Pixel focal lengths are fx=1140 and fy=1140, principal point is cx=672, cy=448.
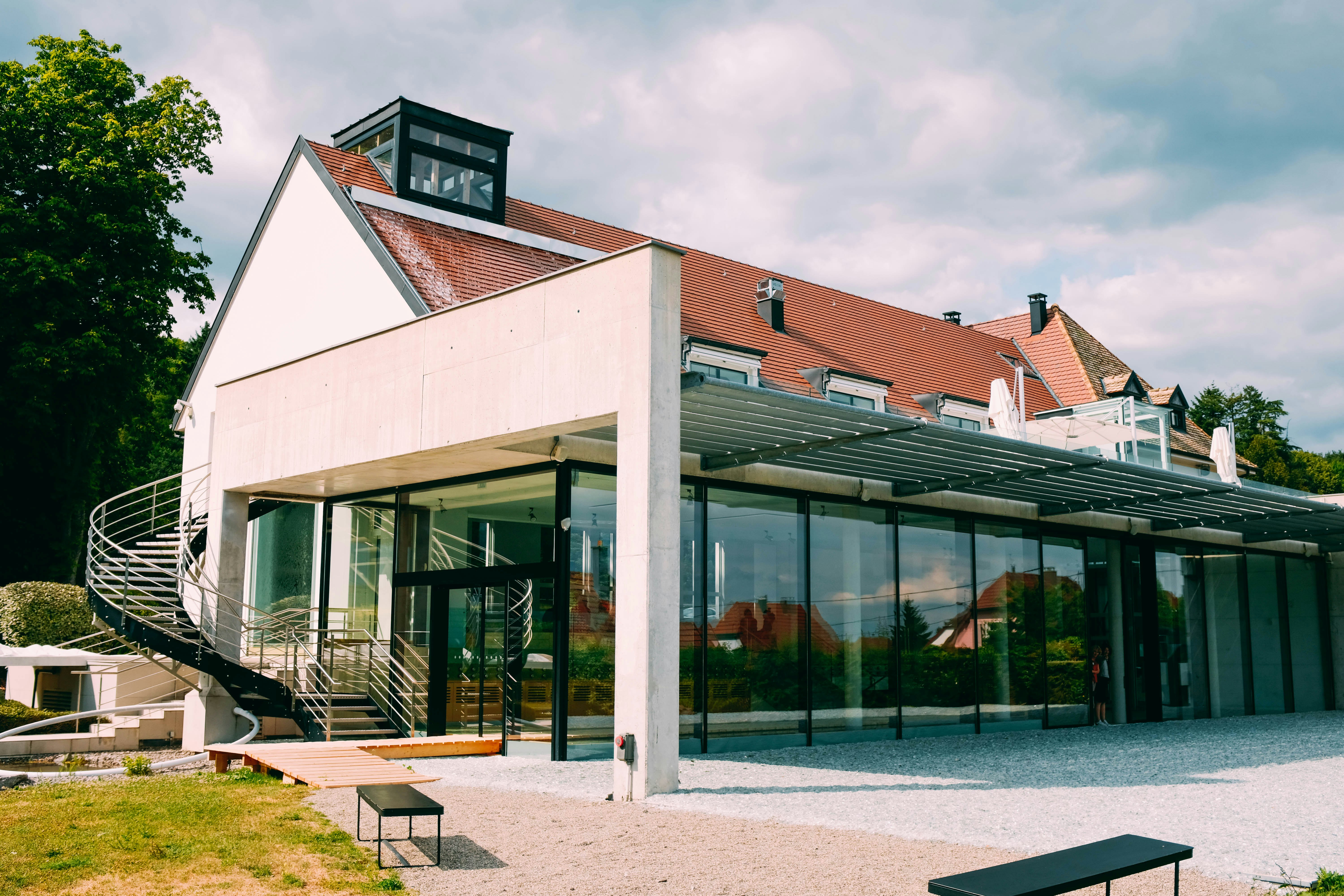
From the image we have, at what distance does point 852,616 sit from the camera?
52.7 feet

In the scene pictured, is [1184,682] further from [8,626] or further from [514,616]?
[8,626]

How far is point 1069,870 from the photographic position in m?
5.22

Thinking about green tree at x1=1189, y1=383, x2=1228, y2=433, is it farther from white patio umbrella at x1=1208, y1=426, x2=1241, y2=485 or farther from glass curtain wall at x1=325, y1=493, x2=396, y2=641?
glass curtain wall at x1=325, y1=493, x2=396, y2=641

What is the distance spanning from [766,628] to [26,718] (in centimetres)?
1284

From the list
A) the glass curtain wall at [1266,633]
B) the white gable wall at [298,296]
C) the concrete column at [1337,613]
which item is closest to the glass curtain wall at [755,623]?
the white gable wall at [298,296]

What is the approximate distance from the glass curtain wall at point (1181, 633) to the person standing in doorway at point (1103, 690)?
2.16 meters

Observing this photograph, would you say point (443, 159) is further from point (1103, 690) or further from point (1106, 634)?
point (1103, 690)

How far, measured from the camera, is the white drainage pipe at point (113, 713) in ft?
40.4

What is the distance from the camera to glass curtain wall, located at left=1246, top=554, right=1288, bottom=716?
81.0 feet

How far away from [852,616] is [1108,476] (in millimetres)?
4240

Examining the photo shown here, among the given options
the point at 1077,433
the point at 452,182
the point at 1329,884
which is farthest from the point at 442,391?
the point at 1329,884

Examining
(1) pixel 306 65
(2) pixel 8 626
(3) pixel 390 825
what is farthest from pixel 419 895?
(2) pixel 8 626

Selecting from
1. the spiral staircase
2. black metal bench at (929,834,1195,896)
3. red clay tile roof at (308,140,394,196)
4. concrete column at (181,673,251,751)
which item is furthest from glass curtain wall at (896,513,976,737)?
black metal bench at (929,834,1195,896)

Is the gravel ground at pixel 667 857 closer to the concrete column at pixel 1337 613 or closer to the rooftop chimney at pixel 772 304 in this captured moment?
the rooftop chimney at pixel 772 304
